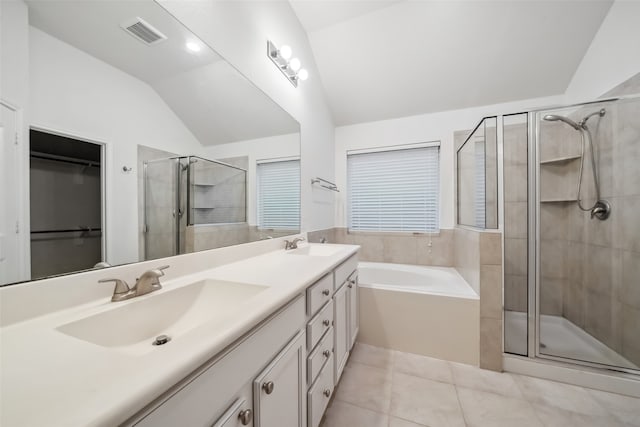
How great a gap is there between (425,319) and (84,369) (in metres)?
1.91

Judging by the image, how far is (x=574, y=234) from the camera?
1.96 meters

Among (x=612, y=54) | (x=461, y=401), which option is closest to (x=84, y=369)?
(x=461, y=401)

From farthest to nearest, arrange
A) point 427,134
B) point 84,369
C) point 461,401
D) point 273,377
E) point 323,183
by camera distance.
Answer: point 427,134
point 323,183
point 461,401
point 273,377
point 84,369

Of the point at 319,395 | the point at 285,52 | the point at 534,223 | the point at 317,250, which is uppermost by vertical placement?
the point at 285,52

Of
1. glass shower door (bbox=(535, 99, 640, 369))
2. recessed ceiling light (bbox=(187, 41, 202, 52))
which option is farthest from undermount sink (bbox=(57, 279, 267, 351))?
glass shower door (bbox=(535, 99, 640, 369))

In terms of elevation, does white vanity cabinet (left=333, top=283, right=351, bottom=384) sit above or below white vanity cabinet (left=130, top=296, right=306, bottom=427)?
below

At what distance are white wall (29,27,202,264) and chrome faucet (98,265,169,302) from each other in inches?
4.0

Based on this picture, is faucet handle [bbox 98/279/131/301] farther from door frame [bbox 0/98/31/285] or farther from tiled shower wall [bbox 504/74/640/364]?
tiled shower wall [bbox 504/74/640/364]

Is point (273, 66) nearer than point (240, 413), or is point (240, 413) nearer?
point (240, 413)

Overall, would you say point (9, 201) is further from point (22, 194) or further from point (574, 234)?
point (574, 234)

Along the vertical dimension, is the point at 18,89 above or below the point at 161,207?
above

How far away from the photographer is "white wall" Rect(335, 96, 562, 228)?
239 cm

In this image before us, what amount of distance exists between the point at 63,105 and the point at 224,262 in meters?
0.82

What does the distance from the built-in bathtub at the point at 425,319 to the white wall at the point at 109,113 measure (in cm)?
168
